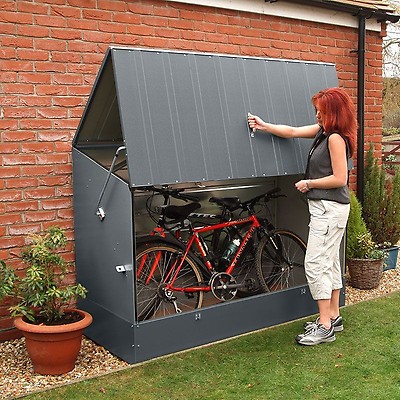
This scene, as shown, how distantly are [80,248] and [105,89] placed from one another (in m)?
1.36

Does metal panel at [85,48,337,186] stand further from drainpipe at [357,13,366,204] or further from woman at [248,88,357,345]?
drainpipe at [357,13,366,204]

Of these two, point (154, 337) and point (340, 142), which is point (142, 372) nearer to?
point (154, 337)

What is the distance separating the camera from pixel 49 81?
5043mm

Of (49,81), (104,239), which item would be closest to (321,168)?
(104,239)

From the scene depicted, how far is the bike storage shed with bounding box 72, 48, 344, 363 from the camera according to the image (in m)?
4.40

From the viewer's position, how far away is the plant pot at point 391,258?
735 centimetres

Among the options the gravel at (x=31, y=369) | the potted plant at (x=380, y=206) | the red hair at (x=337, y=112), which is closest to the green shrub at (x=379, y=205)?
the potted plant at (x=380, y=206)

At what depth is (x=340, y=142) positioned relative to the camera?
4.80m

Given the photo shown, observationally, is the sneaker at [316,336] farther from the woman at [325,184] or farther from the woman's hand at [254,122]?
the woman's hand at [254,122]

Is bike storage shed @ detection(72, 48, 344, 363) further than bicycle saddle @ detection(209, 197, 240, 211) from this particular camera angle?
No

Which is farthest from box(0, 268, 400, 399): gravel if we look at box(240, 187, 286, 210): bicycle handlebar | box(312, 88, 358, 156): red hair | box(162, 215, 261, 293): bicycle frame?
box(312, 88, 358, 156): red hair

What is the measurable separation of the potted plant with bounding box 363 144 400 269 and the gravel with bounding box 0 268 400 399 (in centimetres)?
376

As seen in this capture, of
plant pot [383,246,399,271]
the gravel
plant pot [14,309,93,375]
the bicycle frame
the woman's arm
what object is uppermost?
the woman's arm

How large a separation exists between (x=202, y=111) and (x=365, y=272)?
9.63 feet
